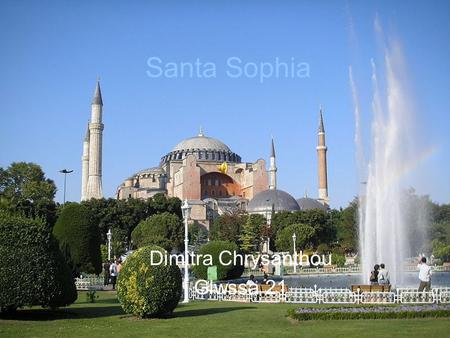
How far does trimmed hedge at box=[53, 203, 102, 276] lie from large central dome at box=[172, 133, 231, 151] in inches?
2592

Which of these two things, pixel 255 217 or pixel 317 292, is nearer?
pixel 317 292

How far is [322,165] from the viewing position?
232ft

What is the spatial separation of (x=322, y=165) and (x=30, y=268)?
62.3 m

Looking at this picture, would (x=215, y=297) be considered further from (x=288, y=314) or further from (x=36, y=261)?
(x=36, y=261)

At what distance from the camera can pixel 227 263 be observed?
23969 mm

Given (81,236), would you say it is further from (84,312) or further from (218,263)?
(84,312)

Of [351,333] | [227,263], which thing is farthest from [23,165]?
[351,333]

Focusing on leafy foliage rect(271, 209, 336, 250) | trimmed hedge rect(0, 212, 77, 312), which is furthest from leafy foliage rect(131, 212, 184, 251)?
trimmed hedge rect(0, 212, 77, 312)

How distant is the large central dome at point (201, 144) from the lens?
87.4m

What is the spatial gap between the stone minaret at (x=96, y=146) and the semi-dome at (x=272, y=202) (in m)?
19.6

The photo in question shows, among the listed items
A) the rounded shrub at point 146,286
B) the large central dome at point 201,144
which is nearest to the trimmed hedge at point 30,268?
the rounded shrub at point 146,286

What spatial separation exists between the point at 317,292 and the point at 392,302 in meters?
1.86

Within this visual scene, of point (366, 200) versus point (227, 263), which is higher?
point (366, 200)

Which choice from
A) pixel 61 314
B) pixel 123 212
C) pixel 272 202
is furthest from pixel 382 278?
pixel 272 202
